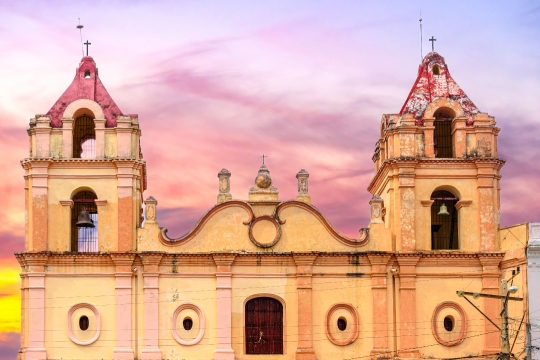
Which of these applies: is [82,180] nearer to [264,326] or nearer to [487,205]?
[264,326]

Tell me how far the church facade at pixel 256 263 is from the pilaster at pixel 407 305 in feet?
0.17

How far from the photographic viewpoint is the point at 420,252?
143ft

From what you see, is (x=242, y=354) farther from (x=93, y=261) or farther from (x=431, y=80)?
(x=431, y=80)

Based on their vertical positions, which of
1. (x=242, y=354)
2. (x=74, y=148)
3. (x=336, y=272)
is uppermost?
(x=74, y=148)

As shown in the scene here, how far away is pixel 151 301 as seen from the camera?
42812 mm

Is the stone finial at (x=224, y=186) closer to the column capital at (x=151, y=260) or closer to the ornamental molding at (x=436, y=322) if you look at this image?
the column capital at (x=151, y=260)

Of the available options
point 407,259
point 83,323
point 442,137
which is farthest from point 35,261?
point 442,137

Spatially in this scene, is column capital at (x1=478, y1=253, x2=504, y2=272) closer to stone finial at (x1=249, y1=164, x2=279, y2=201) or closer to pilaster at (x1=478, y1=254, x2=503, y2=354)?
pilaster at (x1=478, y1=254, x2=503, y2=354)

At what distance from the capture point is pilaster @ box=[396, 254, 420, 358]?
1692 inches

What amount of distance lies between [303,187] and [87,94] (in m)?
9.14

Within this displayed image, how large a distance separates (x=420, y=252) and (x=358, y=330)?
12.3ft

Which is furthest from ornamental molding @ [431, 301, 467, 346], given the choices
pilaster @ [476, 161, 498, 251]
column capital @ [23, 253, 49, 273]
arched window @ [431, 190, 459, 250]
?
column capital @ [23, 253, 49, 273]

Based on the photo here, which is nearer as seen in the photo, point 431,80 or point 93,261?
point 93,261

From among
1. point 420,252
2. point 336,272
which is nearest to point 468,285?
point 420,252
